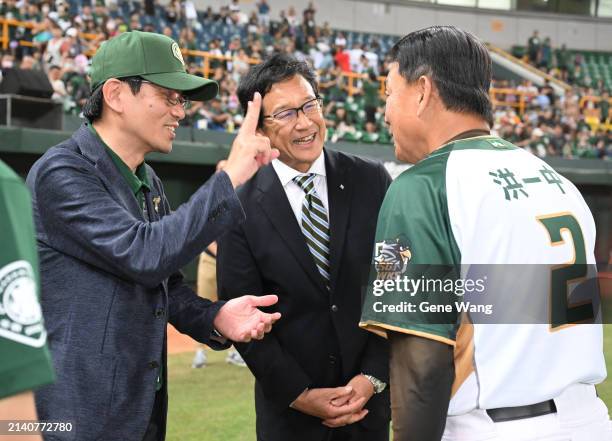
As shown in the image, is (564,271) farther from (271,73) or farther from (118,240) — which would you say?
(271,73)

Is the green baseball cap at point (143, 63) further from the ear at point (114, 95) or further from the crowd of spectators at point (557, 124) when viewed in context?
the crowd of spectators at point (557, 124)

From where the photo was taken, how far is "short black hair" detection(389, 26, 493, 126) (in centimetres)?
198

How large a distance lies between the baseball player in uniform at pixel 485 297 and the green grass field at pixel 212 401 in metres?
3.83

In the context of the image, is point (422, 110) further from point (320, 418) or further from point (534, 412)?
point (320, 418)

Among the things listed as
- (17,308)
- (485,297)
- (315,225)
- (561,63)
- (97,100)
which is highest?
(97,100)

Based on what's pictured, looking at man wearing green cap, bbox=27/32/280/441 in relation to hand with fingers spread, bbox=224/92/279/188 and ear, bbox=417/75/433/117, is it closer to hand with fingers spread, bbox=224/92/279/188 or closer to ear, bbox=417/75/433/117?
→ hand with fingers spread, bbox=224/92/279/188

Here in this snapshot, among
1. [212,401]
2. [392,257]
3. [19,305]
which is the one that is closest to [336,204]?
[392,257]

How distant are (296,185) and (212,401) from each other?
3.85 m

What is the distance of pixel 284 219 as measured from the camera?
2895 mm

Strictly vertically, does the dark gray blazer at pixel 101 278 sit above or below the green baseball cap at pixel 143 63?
below

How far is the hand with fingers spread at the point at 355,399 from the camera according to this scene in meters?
2.74

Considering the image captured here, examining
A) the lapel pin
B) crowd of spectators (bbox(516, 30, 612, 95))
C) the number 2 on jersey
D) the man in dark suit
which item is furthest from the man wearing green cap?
crowd of spectators (bbox(516, 30, 612, 95))

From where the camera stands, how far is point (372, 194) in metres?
3.04

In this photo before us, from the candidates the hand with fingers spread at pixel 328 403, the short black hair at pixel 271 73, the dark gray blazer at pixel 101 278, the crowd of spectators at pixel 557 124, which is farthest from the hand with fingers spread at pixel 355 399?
the crowd of spectators at pixel 557 124
